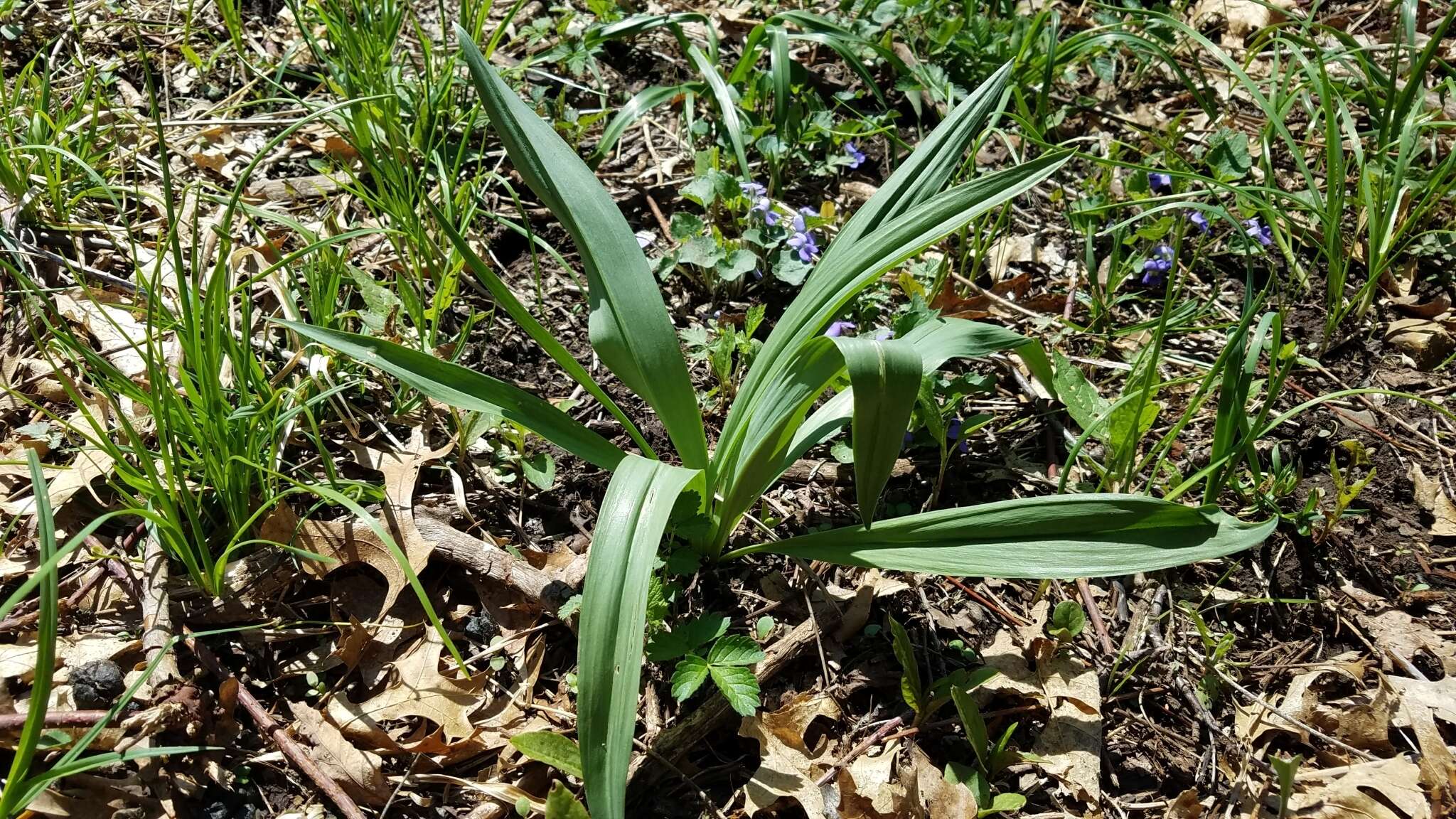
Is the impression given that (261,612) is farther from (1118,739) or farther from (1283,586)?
(1283,586)

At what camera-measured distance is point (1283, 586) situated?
1.71 meters

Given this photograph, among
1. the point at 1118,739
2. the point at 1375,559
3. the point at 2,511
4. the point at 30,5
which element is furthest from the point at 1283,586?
the point at 30,5

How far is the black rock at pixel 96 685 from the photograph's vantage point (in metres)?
1.37

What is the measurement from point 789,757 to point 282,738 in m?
0.74

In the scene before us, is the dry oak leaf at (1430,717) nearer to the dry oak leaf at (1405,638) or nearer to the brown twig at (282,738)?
the dry oak leaf at (1405,638)

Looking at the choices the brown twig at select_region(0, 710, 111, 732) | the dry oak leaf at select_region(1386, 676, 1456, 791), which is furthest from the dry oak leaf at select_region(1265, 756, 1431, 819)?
the brown twig at select_region(0, 710, 111, 732)

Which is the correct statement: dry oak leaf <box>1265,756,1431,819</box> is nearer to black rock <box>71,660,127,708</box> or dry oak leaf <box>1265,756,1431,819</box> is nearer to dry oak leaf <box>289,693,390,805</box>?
dry oak leaf <box>289,693,390,805</box>

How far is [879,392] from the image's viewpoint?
46.3 inches

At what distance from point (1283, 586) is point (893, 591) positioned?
0.72m

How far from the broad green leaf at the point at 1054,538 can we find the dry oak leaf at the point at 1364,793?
41 centimetres

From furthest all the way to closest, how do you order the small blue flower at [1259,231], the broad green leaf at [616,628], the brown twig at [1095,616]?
the small blue flower at [1259,231]
the brown twig at [1095,616]
the broad green leaf at [616,628]

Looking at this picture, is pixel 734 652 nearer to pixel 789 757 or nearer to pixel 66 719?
pixel 789 757

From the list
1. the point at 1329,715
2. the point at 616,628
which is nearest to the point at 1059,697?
the point at 1329,715

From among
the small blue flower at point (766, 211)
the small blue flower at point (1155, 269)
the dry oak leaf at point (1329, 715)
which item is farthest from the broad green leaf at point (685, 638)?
the small blue flower at point (1155, 269)
